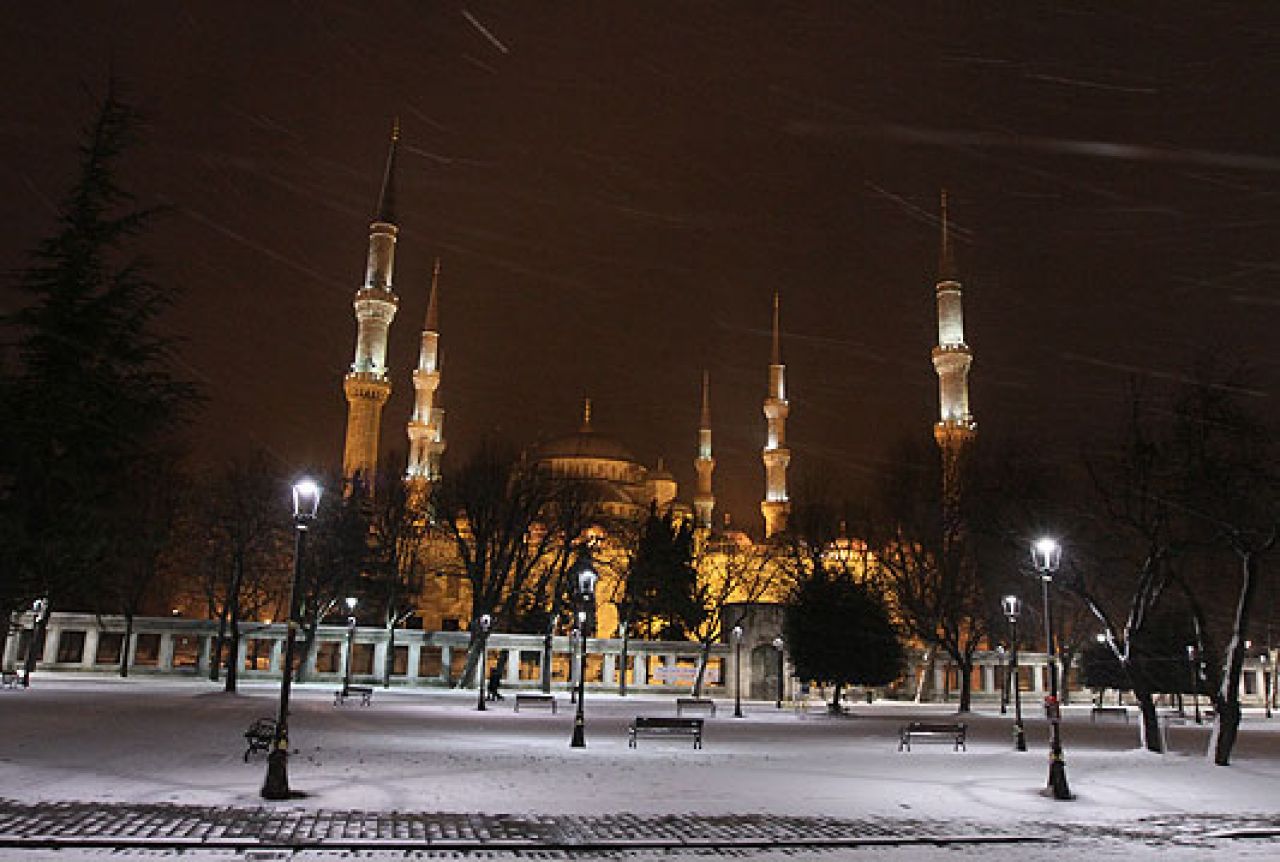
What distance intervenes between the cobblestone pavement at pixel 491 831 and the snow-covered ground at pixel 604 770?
0.43 metres

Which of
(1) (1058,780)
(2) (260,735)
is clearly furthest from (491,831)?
(1) (1058,780)

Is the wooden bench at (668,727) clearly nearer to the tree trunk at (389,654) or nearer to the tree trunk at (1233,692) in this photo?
the tree trunk at (1233,692)

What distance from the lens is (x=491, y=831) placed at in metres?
10.7

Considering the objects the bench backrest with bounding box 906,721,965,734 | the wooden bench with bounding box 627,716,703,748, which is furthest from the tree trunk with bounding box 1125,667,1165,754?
the wooden bench with bounding box 627,716,703,748

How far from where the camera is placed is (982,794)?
1508 cm

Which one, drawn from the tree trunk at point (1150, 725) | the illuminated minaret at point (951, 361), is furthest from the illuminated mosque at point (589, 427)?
the tree trunk at point (1150, 725)

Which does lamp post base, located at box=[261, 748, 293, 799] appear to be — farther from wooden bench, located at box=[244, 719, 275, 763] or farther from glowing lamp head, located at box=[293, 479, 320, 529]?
wooden bench, located at box=[244, 719, 275, 763]

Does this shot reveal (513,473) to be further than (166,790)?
Yes

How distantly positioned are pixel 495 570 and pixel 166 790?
100 feet

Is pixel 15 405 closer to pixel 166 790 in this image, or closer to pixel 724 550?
pixel 166 790

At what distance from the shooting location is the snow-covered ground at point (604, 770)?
12.5 m

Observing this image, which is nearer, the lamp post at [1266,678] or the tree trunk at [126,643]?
the tree trunk at [126,643]

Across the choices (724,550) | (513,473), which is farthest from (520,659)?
(724,550)

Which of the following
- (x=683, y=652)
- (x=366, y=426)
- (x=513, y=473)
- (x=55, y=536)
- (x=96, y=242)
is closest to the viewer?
(x=55, y=536)
